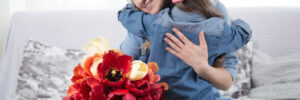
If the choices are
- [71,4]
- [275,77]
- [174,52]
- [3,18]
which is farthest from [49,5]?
[174,52]

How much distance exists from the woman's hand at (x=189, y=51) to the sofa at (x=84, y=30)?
108 cm

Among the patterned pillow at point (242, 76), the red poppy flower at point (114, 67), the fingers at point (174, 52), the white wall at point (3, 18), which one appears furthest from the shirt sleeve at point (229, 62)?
the white wall at point (3, 18)

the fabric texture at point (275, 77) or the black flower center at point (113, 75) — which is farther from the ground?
the black flower center at point (113, 75)

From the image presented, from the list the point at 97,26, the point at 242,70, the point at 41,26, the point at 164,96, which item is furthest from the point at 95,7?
the point at 164,96

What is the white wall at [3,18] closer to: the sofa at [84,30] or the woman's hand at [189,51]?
the sofa at [84,30]

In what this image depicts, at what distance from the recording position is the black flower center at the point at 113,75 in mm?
666

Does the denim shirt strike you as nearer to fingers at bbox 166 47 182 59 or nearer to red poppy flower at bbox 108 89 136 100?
fingers at bbox 166 47 182 59

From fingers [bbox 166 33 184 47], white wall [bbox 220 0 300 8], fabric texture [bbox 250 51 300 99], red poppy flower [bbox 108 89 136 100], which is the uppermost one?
white wall [bbox 220 0 300 8]

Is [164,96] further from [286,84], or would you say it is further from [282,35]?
[282,35]

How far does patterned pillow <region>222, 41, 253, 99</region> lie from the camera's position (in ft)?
5.59

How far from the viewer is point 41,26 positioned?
6.00 feet

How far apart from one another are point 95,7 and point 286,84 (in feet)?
4.04

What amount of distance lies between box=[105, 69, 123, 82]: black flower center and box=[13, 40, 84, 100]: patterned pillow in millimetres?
956

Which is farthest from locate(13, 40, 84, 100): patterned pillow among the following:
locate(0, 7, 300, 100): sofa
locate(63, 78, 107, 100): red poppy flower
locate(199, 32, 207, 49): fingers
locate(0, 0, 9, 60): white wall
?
locate(199, 32, 207, 49): fingers
